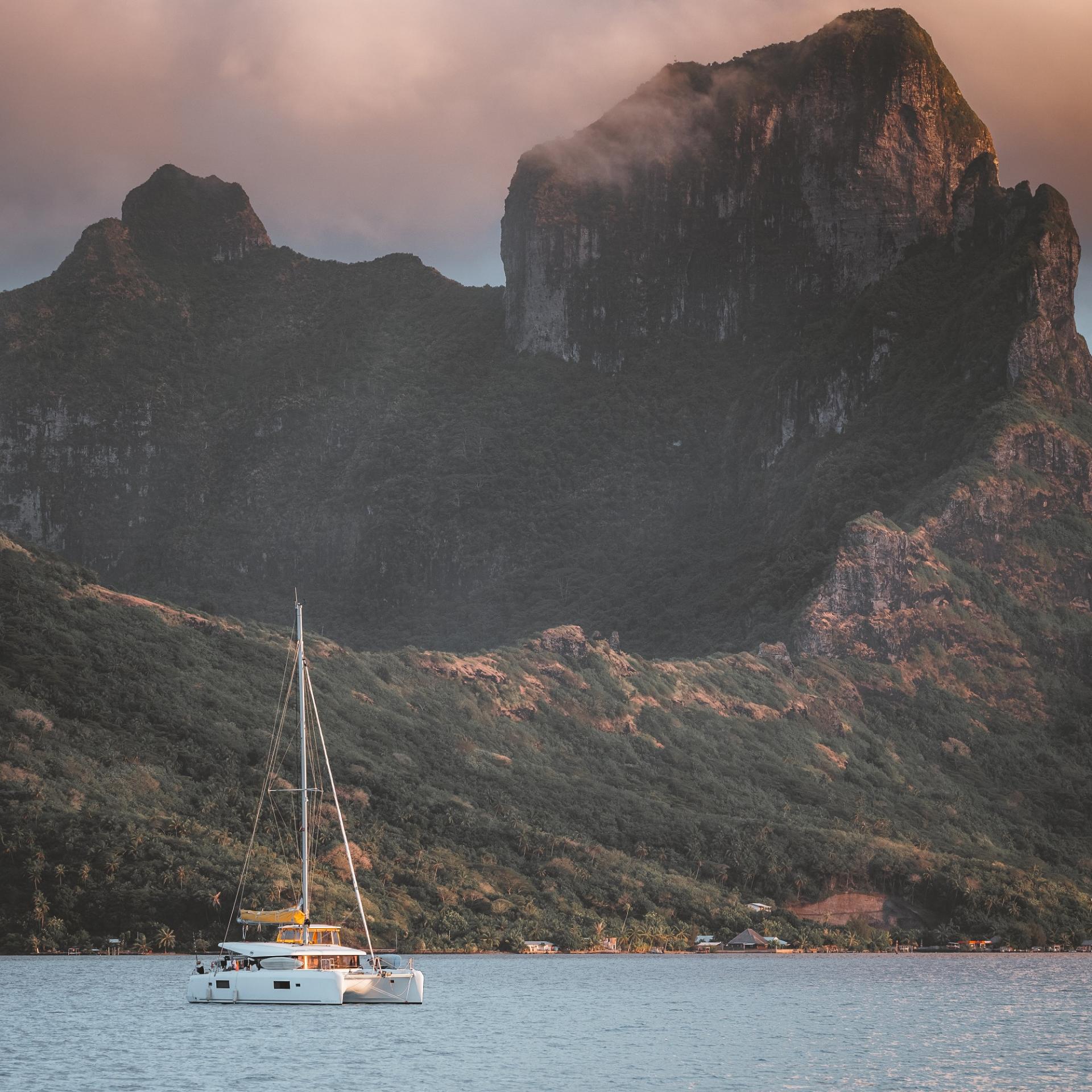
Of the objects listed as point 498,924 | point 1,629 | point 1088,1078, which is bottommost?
point 1088,1078

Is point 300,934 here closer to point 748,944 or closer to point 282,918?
point 282,918

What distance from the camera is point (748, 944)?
531 feet

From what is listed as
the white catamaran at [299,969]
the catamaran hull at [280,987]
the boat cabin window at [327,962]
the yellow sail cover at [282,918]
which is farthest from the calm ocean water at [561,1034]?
the yellow sail cover at [282,918]

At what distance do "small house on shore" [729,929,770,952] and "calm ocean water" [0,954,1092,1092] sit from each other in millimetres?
24398

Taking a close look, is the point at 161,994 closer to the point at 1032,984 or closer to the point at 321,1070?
the point at 321,1070

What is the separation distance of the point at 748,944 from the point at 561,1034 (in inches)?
2883

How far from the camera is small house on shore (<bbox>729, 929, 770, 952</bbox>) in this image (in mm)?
162000

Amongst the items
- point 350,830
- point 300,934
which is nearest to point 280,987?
point 300,934

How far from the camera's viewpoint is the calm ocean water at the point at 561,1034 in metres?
74.1

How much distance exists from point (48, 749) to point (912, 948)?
86.1m

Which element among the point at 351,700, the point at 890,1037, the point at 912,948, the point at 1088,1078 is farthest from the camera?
the point at 351,700

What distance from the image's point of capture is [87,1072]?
245ft

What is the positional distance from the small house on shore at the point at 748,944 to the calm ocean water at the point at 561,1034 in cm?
2440

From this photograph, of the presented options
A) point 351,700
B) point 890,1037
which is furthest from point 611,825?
point 890,1037
